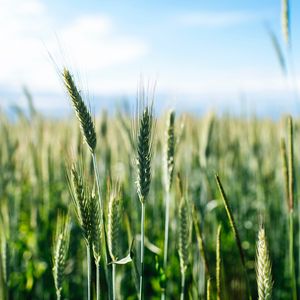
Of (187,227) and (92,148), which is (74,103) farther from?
(187,227)

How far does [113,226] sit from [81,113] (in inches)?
12.3

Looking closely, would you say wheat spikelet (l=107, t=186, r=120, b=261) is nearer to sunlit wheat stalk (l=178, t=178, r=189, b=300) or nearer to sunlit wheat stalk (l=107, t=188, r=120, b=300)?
sunlit wheat stalk (l=107, t=188, r=120, b=300)

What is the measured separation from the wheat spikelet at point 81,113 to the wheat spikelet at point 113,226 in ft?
0.60

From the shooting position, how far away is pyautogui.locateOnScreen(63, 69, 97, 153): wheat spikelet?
1178mm

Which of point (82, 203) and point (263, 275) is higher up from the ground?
point (82, 203)

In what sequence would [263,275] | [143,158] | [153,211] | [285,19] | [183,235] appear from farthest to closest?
[153,211], [285,19], [183,235], [143,158], [263,275]

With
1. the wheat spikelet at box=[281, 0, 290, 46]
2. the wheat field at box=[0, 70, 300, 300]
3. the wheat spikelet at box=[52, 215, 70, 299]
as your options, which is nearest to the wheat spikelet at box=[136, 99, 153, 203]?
the wheat field at box=[0, 70, 300, 300]

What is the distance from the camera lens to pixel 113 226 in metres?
1.25

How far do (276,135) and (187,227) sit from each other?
494 centimetres

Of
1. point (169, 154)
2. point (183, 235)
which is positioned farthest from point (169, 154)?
point (183, 235)

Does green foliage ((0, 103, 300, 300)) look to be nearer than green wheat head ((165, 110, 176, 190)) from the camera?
No

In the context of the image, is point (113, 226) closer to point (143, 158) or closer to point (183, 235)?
point (143, 158)

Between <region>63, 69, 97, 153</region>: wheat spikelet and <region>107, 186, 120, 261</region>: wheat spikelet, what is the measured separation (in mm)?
182

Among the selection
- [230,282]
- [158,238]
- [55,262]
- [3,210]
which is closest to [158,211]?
[158,238]
